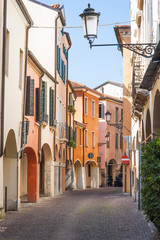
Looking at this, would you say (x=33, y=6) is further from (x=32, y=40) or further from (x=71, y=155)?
(x=71, y=155)

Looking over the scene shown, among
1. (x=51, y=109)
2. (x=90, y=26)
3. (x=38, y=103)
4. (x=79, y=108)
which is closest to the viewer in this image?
(x=90, y=26)

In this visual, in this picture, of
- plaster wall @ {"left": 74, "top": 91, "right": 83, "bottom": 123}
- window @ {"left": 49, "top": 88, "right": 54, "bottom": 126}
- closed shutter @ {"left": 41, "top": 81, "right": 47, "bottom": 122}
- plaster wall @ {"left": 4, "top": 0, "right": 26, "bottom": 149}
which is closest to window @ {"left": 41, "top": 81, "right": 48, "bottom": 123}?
closed shutter @ {"left": 41, "top": 81, "right": 47, "bottom": 122}

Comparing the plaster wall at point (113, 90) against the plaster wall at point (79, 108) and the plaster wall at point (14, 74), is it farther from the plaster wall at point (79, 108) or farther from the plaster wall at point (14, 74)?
the plaster wall at point (14, 74)

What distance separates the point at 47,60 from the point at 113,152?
29041 mm

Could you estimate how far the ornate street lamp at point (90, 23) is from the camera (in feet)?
35.4

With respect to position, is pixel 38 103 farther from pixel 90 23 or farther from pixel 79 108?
pixel 79 108

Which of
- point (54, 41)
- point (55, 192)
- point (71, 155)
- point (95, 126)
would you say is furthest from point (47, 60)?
point (95, 126)

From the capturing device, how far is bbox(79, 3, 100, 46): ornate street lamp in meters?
10.8

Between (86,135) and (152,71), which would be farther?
(86,135)

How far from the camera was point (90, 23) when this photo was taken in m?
10.8

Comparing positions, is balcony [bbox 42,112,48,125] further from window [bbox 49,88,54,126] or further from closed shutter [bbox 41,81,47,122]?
window [bbox 49,88,54,126]

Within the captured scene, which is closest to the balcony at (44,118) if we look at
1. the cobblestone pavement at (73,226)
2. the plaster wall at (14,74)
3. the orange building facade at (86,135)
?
the plaster wall at (14,74)

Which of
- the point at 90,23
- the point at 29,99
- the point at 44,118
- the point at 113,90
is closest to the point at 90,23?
the point at 90,23

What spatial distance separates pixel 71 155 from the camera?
39844 millimetres
